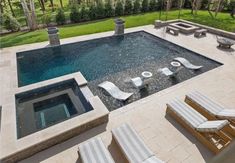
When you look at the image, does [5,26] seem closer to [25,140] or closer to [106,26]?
[106,26]

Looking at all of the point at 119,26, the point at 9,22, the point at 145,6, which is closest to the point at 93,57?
the point at 119,26

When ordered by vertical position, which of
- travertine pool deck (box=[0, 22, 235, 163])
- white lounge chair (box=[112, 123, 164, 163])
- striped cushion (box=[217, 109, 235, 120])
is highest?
striped cushion (box=[217, 109, 235, 120])

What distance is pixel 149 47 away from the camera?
42.5ft

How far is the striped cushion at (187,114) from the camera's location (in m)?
5.60

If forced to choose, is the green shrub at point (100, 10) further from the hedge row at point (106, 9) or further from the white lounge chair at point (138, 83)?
the white lounge chair at point (138, 83)

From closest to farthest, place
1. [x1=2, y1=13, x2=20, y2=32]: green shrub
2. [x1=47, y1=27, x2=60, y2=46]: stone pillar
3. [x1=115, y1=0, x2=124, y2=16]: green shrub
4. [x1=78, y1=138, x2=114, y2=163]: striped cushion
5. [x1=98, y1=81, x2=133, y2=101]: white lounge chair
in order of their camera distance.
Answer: [x1=78, y1=138, x2=114, y2=163]: striped cushion, [x1=98, y1=81, x2=133, y2=101]: white lounge chair, [x1=47, y1=27, x2=60, y2=46]: stone pillar, [x1=2, y1=13, x2=20, y2=32]: green shrub, [x1=115, y1=0, x2=124, y2=16]: green shrub

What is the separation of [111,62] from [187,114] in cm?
608

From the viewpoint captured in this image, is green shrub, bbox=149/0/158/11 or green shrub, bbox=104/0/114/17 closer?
green shrub, bbox=104/0/114/17

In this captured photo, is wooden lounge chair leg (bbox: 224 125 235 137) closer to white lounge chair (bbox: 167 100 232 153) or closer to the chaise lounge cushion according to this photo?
white lounge chair (bbox: 167 100 232 153)

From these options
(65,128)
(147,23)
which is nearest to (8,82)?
(65,128)

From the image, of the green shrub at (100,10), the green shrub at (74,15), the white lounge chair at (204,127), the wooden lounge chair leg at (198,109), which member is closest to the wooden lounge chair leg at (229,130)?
the white lounge chair at (204,127)

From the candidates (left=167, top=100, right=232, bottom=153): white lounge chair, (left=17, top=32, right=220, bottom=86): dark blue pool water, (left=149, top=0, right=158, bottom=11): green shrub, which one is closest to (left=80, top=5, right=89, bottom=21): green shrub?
(left=17, top=32, right=220, bottom=86): dark blue pool water

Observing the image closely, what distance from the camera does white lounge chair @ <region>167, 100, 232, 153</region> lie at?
5027mm

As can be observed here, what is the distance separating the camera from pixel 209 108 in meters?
6.07
